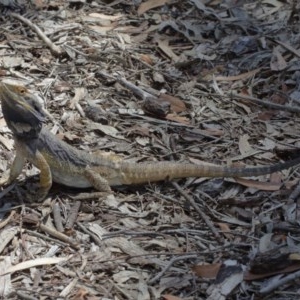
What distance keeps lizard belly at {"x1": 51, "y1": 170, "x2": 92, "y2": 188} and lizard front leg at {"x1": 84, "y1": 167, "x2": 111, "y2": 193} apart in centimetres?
5

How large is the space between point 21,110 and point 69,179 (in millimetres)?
629

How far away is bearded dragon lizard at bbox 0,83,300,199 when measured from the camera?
479 centimetres

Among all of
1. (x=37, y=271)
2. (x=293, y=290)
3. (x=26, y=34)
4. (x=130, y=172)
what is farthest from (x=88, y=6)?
(x=293, y=290)

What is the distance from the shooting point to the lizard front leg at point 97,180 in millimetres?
4891

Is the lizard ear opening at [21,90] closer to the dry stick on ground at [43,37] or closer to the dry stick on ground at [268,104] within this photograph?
the dry stick on ground at [43,37]

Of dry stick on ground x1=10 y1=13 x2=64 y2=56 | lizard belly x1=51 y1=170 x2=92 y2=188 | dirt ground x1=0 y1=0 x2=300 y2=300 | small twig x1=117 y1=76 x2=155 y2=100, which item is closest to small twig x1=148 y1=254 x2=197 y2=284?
dirt ground x1=0 y1=0 x2=300 y2=300

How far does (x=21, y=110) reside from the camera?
4.61 meters

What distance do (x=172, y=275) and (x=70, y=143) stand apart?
1614mm

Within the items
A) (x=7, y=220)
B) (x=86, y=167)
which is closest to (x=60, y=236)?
(x=7, y=220)

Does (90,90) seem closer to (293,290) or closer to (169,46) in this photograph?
(169,46)

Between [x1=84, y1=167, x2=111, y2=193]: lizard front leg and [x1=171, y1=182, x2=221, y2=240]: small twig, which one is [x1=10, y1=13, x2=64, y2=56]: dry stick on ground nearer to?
[x1=84, y1=167, x2=111, y2=193]: lizard front leg

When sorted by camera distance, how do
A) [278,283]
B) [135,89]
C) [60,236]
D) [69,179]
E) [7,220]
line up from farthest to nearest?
[135,89] → [69,179] → [7,220] → [60,236] → [278,283]

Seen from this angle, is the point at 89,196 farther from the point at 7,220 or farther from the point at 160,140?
the point at 160,140

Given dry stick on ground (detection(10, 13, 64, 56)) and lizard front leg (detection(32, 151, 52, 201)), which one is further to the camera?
dry stick on ground (detection(10, 13, 64, 56))
